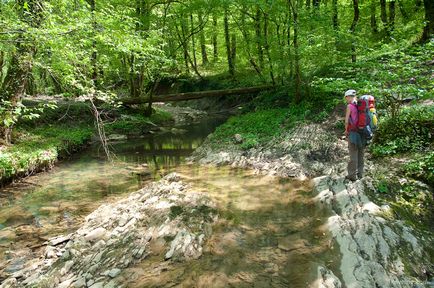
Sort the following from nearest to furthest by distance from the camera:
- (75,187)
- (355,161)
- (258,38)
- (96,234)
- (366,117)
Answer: (96,234) → (366,117) → (355,161) → (75,187) → (258,38)

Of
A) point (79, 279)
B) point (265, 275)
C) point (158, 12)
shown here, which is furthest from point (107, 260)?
point (158, 12)

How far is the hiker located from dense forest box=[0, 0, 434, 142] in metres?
2.70

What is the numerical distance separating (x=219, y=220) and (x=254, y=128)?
7.86m

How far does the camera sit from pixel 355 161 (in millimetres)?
7582

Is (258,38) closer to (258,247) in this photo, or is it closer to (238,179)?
(238,179)

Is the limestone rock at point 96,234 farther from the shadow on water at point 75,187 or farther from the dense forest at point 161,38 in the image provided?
the dense forest at point 161,38

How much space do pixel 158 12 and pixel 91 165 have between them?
46.0 ft

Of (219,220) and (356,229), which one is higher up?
(356,229)

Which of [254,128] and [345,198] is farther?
[254,128]

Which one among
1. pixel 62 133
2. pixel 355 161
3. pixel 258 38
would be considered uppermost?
pixel 258 38

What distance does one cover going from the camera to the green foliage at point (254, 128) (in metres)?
13.0

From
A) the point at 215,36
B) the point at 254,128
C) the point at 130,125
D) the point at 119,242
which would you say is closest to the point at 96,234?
the point at 119,242

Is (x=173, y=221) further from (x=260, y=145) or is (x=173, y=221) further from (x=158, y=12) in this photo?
(x=158, y=12)

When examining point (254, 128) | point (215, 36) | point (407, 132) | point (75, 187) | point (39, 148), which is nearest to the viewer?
point (407, 132)
